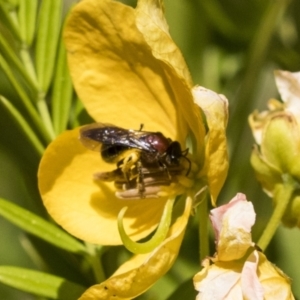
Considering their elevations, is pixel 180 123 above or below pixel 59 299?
above

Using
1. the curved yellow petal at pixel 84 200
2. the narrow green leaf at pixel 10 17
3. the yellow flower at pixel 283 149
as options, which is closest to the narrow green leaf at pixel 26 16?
the narrow green leaf at pixel 10 17

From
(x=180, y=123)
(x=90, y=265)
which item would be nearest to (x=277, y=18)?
(x=180, y=123)

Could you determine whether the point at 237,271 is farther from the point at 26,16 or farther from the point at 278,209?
the point at 26,16

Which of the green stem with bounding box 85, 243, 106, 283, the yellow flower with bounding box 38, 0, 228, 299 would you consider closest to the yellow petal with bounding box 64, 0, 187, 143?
the yellow flower with bounding box 38, 0, 228, 299

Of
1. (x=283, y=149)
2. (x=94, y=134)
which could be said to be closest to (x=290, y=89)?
(x=283, y=149)

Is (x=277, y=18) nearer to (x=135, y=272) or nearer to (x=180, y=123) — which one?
(x=180, y=123)

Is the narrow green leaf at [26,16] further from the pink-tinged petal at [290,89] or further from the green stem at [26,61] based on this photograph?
the pink-tinged petal at [290,89]
